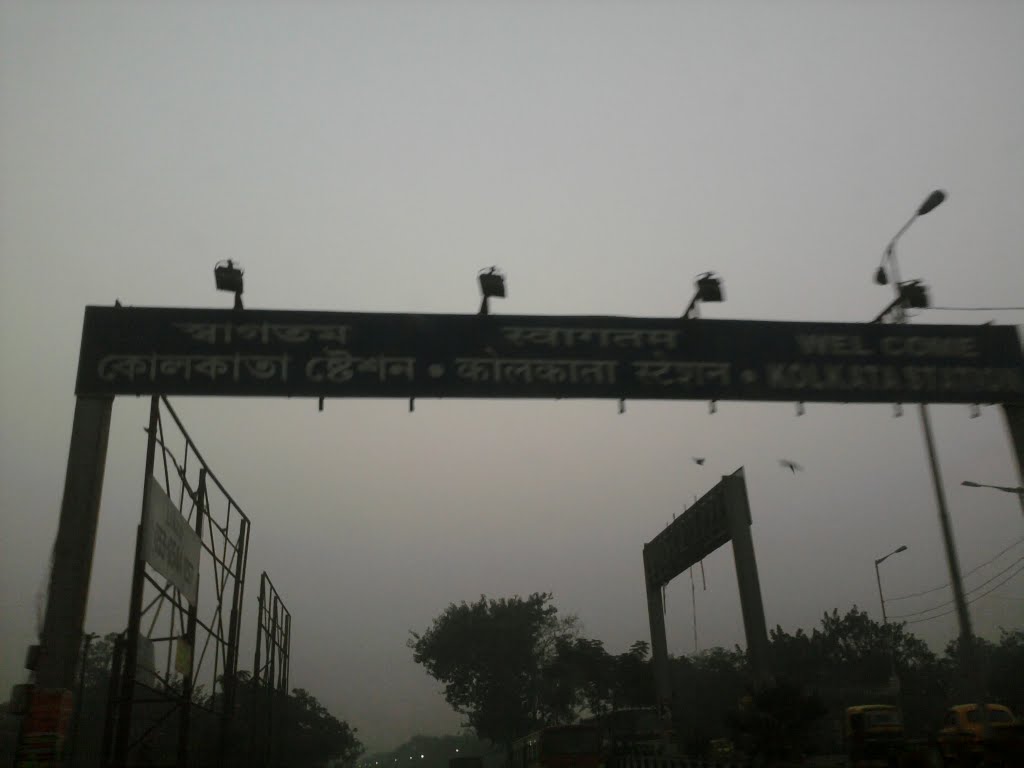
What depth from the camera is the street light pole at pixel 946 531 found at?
43.9ft

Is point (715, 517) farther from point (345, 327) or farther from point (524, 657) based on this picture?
point (524, 657)

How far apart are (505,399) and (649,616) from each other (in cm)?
1559

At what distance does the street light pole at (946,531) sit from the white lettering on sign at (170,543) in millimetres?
11329

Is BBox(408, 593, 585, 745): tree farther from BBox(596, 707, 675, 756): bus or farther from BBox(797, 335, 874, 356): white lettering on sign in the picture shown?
BBox(797, 335, 874, 356): white lettering on sign

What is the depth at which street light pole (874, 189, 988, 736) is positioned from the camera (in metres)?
13.4

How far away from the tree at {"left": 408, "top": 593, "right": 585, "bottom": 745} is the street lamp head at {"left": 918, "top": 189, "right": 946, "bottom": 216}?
1810 inches

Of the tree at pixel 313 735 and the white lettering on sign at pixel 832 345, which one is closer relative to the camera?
the white lettering on sign at pixel 832 345

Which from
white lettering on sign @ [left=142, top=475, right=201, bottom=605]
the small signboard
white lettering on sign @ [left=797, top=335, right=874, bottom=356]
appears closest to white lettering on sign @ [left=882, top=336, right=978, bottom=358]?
white lettering on sign @ [left=797, top=335, right=874, bottom=356]

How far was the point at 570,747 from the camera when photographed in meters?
24.2

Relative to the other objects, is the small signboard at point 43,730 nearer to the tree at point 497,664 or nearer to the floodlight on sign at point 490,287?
the floodlight on sign at point 490,287

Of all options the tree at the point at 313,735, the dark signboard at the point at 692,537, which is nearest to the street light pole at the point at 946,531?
the dark signboard at the point at 692,537

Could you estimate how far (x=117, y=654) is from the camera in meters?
11.5

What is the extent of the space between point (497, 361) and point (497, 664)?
5039cm

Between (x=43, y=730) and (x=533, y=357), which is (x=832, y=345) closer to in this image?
(x=533, y=357)
